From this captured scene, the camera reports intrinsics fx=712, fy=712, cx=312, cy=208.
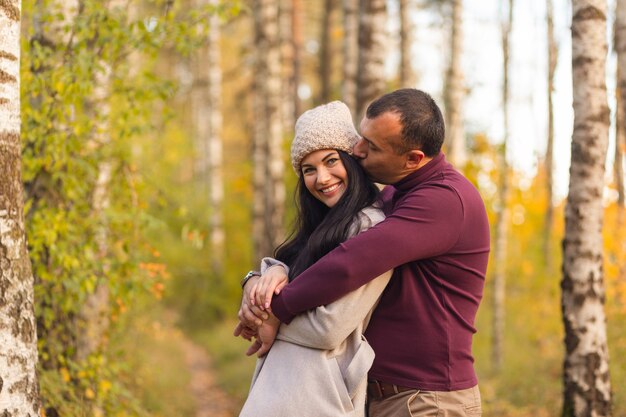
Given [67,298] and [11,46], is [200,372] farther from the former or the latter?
[11,46]

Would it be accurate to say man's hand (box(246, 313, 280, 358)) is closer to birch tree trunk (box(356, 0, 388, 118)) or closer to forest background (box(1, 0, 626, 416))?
forest background (box(1, 0, 626, 416))

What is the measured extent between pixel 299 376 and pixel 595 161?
120 inches

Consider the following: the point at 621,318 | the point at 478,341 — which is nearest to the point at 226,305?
the point at 478,341

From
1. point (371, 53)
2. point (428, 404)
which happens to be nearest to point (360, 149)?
point (428, 404)

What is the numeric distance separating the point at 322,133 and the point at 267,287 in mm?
729

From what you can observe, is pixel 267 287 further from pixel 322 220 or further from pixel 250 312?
pixel 322 220

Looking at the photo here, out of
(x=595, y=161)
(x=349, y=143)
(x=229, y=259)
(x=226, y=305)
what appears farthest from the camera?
(x=229, y=259)

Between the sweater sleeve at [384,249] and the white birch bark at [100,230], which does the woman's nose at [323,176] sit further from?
the white birch bark at [100,230]

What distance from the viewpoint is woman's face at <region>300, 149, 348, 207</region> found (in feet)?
10.5

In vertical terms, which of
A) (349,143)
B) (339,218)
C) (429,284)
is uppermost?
→ (349,143)

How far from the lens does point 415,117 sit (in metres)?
3.03

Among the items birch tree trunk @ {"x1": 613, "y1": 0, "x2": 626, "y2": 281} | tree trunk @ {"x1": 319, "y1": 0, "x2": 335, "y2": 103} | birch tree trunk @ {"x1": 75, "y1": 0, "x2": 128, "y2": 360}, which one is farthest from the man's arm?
tree trunk @ {"x1": 319, "y1": 0, "x2": 335, "y2": 103}

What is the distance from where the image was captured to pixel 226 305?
1612cm

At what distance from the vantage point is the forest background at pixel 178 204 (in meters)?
5.03
